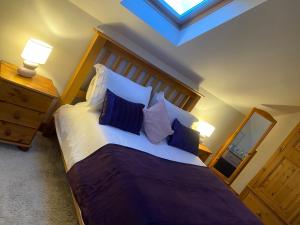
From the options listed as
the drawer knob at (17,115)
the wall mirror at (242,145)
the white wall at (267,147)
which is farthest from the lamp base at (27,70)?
the white wall at (267,147)

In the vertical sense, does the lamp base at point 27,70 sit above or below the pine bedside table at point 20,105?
above

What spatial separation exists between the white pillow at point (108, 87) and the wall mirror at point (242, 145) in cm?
171

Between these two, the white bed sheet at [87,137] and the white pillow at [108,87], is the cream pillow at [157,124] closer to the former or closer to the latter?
the white bed sheet at [87,137]

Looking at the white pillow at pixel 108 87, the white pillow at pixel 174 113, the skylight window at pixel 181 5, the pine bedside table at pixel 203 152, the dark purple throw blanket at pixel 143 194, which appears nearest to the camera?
the dark purple throw blanket at pixel 143 194

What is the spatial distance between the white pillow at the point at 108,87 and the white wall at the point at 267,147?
6.59 ft

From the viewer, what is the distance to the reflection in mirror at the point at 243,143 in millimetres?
3637

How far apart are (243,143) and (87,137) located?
104 inches

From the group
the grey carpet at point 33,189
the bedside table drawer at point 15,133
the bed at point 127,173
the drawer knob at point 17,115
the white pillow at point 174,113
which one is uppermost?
the white pillow at point 174,113

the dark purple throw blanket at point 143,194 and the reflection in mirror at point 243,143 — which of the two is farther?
the reflection in mirror at point 243,143

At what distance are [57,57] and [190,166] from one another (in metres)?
1.61

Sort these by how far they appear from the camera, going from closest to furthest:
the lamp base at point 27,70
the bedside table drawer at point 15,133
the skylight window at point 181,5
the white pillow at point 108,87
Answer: the bedside table drawer at point 15,133 < the lamp base at point 27,70 < the white pillow at point 108,87 < the skylight window at point 181,5

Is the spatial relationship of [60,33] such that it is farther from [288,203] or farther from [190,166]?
[288,203]

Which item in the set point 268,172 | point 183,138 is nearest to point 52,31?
point 183,138

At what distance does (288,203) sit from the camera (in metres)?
2.88
